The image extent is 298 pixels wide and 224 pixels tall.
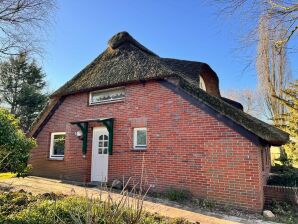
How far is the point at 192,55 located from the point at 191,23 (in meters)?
7.75

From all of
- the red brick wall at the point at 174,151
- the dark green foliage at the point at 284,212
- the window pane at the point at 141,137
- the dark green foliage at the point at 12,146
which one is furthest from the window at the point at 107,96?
the dark green foliage at the point at 284,212

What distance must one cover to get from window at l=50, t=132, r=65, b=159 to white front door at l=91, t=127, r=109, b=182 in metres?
2.25

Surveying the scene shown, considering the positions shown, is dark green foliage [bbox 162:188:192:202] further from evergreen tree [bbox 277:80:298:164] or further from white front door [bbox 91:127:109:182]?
evergreen tree [bbox 277:80:298:164]

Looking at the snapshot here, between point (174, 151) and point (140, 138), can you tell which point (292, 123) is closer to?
point (174, 151)

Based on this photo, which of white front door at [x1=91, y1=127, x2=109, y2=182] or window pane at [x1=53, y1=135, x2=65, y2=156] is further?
window pane at [x1=53, y1=135, x2=65, y2=156]

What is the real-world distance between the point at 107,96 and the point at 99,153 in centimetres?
264

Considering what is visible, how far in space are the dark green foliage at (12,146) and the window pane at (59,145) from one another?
527 cm

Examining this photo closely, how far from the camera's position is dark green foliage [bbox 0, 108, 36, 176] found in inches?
243

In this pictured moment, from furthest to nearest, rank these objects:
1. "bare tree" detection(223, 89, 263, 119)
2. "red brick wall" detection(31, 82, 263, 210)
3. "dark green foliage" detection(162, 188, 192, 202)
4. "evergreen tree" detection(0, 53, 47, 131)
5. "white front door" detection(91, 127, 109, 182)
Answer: "bare tree" detection(223, 89, 263, 119) < "evergreen tree" detection(0, 53, 47, 131) < "white front door" detection(91, 127, 109, 182) < "dark green foliage" detection(162, 188, 192, 202) < "red brick wall" detection(31, 82, 263, 210)

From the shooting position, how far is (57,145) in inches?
500

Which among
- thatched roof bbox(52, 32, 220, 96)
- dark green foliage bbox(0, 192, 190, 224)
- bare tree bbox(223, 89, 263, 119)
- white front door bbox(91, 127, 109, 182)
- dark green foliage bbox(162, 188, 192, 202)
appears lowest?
dark green foliage bbox(162, 188, 192, 202)

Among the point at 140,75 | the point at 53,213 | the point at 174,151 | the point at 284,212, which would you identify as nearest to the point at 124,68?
the point at 140,75

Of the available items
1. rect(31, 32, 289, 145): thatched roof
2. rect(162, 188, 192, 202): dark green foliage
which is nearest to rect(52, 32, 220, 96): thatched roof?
rect(31, 32, 289, 145): thatched roof

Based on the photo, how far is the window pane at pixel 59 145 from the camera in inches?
489
